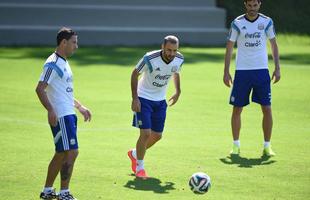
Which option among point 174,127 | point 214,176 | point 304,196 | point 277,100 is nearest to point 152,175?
point 214,176

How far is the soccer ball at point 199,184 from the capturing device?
929cm

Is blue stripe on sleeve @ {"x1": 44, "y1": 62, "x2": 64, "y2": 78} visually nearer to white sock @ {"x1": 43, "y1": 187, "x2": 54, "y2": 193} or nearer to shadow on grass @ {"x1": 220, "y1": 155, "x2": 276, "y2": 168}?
white sock @ {"x1": 43, "y1": 187, "x2": 54, "y2": 193}

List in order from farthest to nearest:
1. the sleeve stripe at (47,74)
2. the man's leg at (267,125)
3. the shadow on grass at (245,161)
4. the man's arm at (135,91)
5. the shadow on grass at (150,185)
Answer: the man's leg at (267,125)
the shadow on grass at (245,161)
the man's arm at (135,91)
the shadow on grass at (150,185)
the sleeve stripe at (47,74)

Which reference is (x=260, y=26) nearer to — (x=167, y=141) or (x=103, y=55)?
(x=167, y=141)

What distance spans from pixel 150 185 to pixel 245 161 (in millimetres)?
2065

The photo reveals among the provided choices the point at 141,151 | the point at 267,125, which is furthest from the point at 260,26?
the point at 141,151

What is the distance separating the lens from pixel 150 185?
9.90m

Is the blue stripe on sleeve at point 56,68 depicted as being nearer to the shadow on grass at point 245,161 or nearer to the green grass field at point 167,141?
the green grass field at point 167,141

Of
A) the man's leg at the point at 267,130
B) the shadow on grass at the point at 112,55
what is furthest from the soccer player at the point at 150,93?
the shadow on grass at the point at 112,55

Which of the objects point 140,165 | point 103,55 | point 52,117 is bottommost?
point 103,55

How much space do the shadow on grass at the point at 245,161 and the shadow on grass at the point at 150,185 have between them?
61.2 inches

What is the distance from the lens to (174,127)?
14570mm

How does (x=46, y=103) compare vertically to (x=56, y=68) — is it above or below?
below

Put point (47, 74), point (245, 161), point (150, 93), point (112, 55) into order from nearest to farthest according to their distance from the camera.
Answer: point (47, 74) → point (150, 93) → point (245, 161) → point (112, 55)
